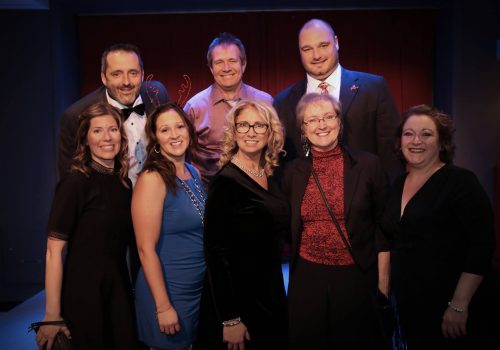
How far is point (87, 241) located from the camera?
2275mm

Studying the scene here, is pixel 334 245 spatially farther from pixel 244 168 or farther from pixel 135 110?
pixel 135 110

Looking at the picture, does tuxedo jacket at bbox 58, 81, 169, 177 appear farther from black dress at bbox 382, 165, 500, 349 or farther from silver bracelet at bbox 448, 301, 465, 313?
silver bracelet at bbox 448, 301, 465, 313

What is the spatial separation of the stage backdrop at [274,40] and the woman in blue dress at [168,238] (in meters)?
3.69

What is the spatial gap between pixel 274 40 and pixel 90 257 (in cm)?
423

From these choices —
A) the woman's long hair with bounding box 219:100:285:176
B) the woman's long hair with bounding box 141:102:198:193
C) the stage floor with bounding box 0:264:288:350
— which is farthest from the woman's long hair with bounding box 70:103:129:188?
the stage floor with bounding box 0:264:288:350

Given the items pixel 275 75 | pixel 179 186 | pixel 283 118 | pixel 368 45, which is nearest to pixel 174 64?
pixel 275 75

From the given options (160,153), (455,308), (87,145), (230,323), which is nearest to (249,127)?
(160,153)

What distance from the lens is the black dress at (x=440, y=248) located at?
88.4 inches

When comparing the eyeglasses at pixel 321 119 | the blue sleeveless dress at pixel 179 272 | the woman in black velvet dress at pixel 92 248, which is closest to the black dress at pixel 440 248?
the eyeglasses at pixel 321 119

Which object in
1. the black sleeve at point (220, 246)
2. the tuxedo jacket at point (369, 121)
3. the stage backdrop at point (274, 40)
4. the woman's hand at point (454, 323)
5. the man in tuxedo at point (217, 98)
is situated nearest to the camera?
the black sleeve at point (220, 246)

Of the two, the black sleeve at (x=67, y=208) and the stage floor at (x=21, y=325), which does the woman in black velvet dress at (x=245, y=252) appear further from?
the stage floor at (x=21, y=325)

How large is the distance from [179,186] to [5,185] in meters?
4.03

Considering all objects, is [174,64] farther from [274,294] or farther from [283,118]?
[274,294]

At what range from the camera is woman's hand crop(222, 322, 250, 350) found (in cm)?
222
